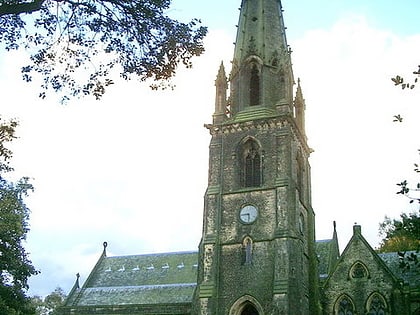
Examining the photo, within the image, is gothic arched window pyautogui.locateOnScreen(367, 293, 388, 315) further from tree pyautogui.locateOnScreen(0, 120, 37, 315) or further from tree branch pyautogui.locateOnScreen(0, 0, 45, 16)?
tree branch pyautogui.locateOnScreen(0, 0, 45, 16)

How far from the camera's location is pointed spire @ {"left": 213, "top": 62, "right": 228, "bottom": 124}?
37.5 meters

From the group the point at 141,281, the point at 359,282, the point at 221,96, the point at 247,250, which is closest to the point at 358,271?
the point at 359,282

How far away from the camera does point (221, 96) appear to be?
38375mm

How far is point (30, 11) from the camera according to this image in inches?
374

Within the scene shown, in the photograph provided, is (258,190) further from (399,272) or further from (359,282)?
(399,272)

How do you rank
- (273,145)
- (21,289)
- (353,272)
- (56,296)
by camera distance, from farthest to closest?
(56,296) → (273,145) → (353,272) → (21,289)

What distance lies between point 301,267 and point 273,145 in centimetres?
722

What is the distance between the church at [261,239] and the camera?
31656 mm

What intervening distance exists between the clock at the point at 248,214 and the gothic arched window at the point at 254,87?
7.25 m

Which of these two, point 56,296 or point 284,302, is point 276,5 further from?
point 56,296

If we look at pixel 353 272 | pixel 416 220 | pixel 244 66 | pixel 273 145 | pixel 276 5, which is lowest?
pixel 416 220

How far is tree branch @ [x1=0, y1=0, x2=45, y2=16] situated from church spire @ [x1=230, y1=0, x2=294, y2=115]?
27.3m

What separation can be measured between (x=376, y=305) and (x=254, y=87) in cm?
1524

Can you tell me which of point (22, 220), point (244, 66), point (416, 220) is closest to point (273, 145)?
point (244, 66)
